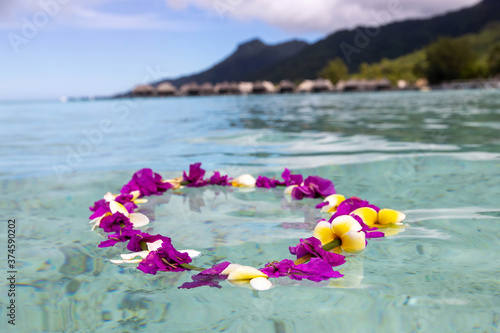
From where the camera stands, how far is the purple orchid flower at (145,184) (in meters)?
3.70

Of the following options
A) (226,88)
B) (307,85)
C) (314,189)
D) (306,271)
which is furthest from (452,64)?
(306,271)

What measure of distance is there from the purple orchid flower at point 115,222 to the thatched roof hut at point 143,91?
13417 centimetres

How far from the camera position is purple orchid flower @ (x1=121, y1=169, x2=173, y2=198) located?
3.70 m

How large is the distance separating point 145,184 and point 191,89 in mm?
137654

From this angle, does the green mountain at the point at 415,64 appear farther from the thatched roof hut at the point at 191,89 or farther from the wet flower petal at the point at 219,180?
the wet flower petal at the point at 219,180

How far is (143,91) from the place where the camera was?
136 metres

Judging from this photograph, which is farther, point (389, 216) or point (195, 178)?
point (195, 178)

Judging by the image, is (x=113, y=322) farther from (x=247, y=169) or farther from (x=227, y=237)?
(x=247, y=169)

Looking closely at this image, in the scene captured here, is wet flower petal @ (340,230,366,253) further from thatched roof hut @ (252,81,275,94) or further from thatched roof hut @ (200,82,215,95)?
thatched roof hut @ (252,81,275,94)

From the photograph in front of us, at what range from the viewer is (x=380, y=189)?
3814 mm

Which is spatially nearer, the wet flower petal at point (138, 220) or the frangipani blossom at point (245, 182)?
the wet flower petal at point (138, 220)

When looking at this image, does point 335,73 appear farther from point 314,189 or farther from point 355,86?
point 314,189

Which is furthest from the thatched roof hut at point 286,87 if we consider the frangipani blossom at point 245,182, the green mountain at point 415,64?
the frangipani blossom at point 245,182

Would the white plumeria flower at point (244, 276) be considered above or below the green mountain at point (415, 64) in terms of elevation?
below
